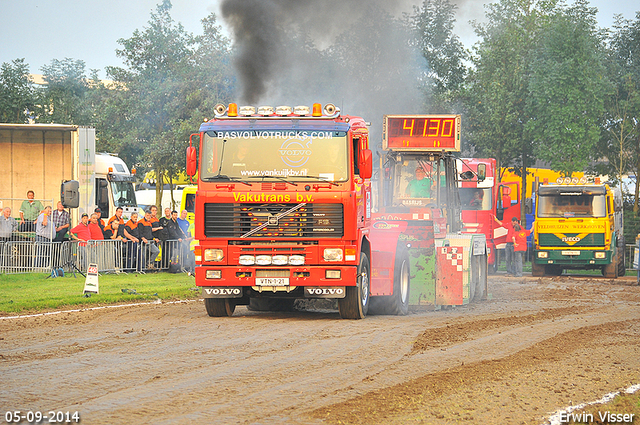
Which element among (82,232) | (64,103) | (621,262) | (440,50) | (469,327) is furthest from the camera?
(64,103)

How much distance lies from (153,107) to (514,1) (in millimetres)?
19850

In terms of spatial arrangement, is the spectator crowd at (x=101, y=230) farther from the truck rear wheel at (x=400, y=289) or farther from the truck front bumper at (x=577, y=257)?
the truck front bumper at (x=577, y=257)

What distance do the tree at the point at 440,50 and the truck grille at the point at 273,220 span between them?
81.8 feet

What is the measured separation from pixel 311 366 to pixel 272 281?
443 centimetres

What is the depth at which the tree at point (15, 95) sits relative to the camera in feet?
157

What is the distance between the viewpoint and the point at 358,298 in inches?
554

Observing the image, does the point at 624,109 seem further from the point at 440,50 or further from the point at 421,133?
the point at 421,133

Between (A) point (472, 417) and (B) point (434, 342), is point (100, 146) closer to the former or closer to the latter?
(B) point (434, 342)

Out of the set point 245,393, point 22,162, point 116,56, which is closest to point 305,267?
point 245,393

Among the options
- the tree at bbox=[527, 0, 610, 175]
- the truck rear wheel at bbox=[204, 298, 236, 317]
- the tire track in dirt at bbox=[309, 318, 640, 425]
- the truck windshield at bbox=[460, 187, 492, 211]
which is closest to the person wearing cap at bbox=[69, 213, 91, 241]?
the truck rear wheel at bbox=[204, 298, 236, 317]

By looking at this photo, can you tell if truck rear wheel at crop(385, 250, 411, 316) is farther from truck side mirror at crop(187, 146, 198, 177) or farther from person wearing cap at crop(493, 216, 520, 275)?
person wearing cap at crop(493, 216, 520, 275)

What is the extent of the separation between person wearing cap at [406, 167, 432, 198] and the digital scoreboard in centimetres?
56

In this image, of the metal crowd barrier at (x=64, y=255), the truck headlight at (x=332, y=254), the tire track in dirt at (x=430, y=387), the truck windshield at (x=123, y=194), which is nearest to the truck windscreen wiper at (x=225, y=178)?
the truck headlight at (x=332, y=254)

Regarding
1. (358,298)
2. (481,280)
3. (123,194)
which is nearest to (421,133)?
(481,280)
